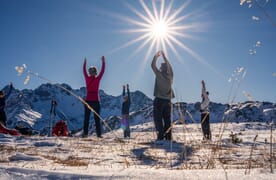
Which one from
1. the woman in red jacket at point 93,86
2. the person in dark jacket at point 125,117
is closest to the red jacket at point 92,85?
the woman in red jacket at point 93,86

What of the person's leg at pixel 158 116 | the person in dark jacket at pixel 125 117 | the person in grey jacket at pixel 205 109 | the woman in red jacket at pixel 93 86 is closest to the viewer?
the person's leg at pixel 158 116

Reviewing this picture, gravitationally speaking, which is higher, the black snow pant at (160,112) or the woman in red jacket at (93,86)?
the woman in red jacket at (93,86)

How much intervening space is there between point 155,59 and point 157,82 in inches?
23.4

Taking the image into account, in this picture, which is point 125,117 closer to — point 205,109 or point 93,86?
point 205,109

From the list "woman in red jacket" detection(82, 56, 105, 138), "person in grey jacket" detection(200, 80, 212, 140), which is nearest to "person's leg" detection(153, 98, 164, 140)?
"woman in red jacket" detection(82, 56, 105, 138)

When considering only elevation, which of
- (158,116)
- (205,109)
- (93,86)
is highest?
(93,86)

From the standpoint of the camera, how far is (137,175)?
144 centimetres

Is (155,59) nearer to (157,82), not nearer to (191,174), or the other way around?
(157,82)

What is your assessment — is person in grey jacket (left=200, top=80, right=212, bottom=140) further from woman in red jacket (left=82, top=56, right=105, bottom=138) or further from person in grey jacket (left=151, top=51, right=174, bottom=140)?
woman in red jacket (left=82, top=56, right=105, bottom=138)

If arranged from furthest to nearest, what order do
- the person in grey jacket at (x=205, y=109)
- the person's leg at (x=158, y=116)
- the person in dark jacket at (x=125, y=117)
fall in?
the person in dark jacket at (x=125, y=117)
the person in grey jacket at (x=205, y=109)
the person's leg at (x=158, y=116)

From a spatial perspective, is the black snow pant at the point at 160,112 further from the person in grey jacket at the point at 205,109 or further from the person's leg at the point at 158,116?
the person in grey jacket at the point at 205,109

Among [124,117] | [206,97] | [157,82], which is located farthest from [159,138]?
[124,117]

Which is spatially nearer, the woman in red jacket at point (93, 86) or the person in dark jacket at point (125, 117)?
the woman in red jacket at point (93, 86)

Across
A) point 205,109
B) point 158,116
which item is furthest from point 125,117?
point 158,116
